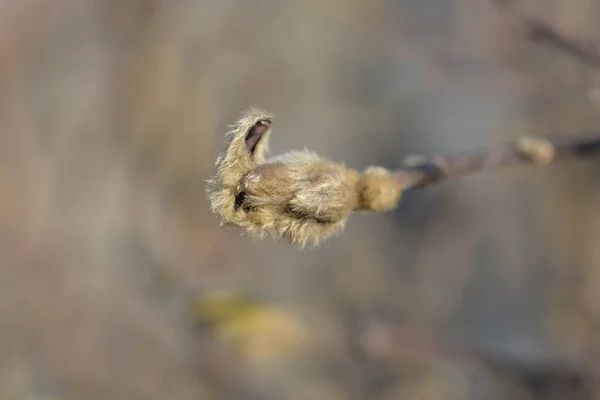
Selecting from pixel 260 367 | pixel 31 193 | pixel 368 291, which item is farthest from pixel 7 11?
pixel 368 291

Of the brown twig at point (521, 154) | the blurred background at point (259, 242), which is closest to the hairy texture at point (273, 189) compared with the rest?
the brown twig at point (521, 154)

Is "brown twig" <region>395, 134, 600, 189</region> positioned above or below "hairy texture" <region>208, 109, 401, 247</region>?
above

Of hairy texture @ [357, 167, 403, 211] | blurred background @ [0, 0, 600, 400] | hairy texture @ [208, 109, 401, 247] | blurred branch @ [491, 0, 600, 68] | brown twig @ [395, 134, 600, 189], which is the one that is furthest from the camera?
blurred background @ [0, 0, 600, 400]

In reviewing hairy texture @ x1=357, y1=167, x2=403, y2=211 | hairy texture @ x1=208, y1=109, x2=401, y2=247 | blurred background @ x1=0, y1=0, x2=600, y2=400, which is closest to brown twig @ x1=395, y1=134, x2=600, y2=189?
hairy texture @ x1=357, y1=167, x2=403, y2=211

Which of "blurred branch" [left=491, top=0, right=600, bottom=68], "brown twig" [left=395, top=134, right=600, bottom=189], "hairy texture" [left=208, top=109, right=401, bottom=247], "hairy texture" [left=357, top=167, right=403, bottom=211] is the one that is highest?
"blurred branch" [left=491, top=0, right=600, bottom=68]

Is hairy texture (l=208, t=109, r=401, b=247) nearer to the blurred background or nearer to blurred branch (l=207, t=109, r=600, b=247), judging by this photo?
blurred branch (l=207, t=109, r=600, b=247)

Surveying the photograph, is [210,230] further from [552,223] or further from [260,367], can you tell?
[552,223]

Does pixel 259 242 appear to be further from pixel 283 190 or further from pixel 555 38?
pixel 283 190

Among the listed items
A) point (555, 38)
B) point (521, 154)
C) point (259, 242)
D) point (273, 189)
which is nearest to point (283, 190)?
point (273, 189)
